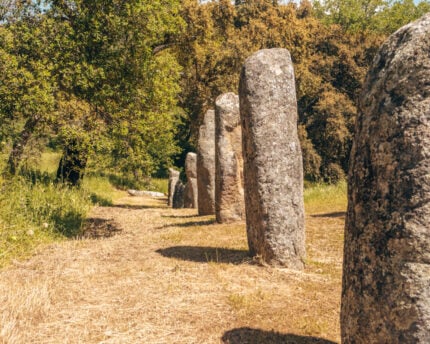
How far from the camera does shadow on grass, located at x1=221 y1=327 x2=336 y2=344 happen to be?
3.88 meters

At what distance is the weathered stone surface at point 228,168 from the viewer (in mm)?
10992

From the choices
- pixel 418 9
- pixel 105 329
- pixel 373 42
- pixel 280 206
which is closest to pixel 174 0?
pixel 280 206

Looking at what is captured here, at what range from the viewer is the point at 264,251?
21.4 ft

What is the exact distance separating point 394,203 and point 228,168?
27.5 ft

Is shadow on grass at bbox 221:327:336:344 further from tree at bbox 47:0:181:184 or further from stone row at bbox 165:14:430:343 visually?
tree at bbox 47:0:181:184

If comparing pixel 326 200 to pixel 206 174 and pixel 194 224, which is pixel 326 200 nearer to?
pixel 206 174

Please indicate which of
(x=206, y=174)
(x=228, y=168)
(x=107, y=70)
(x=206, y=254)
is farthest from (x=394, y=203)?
(x=206, y=174)

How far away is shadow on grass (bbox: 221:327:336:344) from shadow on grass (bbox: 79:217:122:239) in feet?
20.3

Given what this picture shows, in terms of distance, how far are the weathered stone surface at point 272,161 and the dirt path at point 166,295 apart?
0.43 metres

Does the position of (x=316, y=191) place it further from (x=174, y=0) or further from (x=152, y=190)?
(x=152, y=190)

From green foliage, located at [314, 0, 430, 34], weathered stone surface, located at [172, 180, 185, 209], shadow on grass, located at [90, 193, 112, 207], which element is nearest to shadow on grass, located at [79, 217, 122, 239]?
shadow on grass, located at [90, 193, 112, 207]

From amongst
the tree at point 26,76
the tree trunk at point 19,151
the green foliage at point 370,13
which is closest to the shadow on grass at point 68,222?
the tree at point 26,76

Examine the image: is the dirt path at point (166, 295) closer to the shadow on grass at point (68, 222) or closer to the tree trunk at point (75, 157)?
the shadow on grass at point (68, 222)

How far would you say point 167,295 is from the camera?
5242 mm
